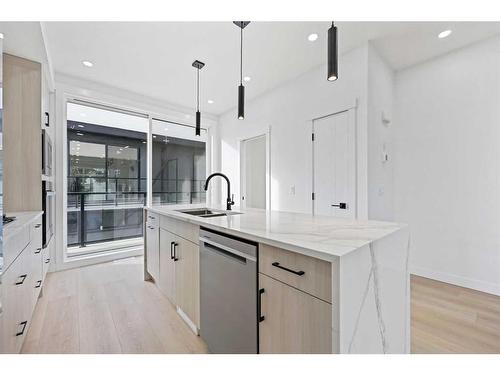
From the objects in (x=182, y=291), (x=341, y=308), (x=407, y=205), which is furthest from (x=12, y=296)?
(x=407, y=205)

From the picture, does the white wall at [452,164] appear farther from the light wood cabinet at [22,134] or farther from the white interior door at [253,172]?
the light wood cabinet at [22,134]

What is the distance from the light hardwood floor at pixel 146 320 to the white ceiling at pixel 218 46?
2.75 metres

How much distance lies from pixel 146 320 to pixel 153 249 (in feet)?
2.44

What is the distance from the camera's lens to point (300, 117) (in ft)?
10.9

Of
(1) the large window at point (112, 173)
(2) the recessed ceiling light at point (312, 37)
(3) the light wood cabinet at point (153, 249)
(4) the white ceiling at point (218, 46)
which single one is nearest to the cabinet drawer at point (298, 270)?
(3) the light wood cabinet at point (153, 249)

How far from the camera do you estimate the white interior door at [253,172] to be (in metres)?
4.24

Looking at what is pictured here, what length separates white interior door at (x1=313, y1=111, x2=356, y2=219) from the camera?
2.68 meters

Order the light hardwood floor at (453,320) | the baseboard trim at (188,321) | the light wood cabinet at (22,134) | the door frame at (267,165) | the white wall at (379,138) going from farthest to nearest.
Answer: the door frame at (267,165) < the white wall at (379,138) < the light wood cabinet at (22,134) < the baseboard trim at (188,321) < the light hardwood floor at (453,320)

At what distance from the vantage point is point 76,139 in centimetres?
349

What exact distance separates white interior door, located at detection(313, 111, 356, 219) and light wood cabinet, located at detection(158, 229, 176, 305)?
1.94 metres

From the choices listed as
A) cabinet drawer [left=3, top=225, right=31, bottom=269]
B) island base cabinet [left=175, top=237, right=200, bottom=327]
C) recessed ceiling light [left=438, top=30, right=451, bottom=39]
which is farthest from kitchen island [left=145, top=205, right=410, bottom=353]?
recessed ceiling light [left=438, top=30, right=451, bottom=39]

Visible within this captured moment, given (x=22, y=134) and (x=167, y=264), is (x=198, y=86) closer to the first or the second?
(x=22, y=134)

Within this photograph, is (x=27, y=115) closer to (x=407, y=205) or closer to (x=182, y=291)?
(x=182, y=291)

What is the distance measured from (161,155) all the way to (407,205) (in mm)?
4113
